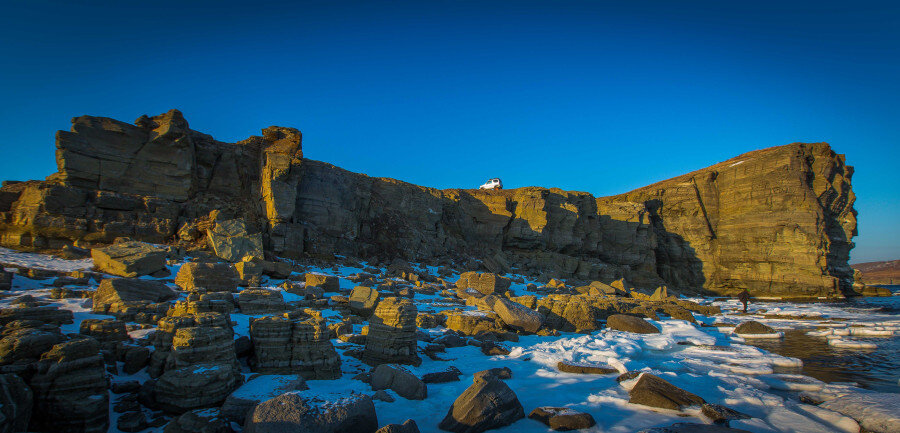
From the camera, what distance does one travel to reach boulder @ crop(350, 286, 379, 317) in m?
10.6

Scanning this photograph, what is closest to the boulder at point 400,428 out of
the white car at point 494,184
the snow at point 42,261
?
the snow at point 42,261

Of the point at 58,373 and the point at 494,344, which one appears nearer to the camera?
the point at 58,373

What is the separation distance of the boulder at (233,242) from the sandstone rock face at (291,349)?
11.3m

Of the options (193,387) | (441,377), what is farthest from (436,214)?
(193,387)

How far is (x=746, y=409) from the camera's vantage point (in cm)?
536

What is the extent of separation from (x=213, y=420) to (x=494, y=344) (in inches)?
238

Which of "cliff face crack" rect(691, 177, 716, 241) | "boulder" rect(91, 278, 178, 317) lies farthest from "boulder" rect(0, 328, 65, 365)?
"cliff face crack" rect(691, 177, 716, 241)

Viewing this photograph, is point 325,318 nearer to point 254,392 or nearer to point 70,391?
point 254,392

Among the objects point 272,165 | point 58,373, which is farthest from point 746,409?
point 272,165

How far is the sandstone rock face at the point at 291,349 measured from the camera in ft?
19.4

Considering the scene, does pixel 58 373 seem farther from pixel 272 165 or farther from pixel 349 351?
pixel 272 165

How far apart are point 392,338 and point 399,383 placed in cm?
166

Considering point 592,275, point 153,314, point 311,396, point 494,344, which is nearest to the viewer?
point 311,396

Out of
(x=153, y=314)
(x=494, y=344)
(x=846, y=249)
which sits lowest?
(x=494, y=344)
